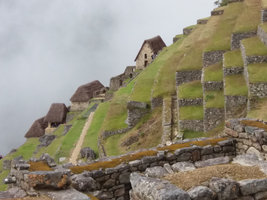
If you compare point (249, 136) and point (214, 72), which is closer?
point (249, 136)

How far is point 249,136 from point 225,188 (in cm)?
407

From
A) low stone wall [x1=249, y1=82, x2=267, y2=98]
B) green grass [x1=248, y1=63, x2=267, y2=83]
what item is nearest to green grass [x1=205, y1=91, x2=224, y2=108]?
low stone wall [x1=249, y1=82, x2=267, y2=98]

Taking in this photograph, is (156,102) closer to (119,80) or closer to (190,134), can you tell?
(190,134)

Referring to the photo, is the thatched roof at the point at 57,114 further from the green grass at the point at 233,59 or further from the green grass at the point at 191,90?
the green grass at the point at 233,59

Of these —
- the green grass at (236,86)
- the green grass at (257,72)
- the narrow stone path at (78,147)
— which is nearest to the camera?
the green grass at (257,72)

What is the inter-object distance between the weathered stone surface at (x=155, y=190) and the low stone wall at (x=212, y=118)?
1331 cm

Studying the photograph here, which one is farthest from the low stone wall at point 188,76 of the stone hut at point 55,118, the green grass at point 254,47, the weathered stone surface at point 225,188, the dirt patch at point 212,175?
the stone hut at point 55,118

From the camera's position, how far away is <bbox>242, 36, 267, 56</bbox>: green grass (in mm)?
19594

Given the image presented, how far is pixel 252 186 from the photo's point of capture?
17.5 feet

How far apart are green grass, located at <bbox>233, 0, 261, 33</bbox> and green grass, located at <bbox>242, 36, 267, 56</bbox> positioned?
185 cm

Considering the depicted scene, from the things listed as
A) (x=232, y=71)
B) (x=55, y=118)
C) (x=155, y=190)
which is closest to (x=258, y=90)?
(x=232, y=71)

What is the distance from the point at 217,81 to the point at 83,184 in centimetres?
1524

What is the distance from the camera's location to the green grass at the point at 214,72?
20.8 m

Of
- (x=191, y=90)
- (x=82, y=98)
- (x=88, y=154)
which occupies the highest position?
(x=82, y=98)
